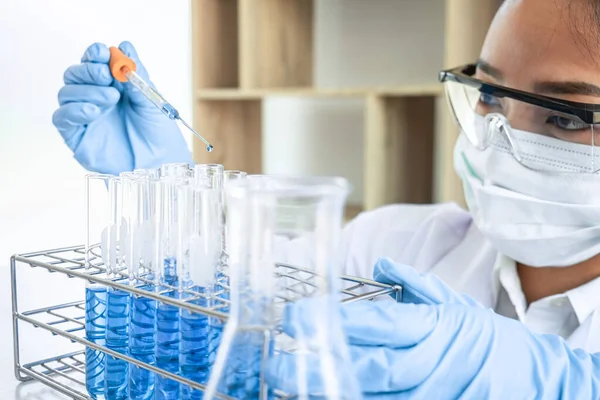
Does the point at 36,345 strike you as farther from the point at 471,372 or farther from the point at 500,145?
the point at 500,145

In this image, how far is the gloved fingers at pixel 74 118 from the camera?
1143 mm

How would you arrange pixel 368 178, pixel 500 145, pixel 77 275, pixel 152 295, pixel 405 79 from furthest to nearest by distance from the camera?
pixel 405 79 < pixel 368 178 < pixel 500 145 < pixel 77 275 < pixel 152 295

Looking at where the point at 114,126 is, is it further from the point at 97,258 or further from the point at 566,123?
the point at 566,123

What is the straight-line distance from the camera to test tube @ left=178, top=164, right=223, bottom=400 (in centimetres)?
70

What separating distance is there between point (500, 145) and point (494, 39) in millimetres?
223

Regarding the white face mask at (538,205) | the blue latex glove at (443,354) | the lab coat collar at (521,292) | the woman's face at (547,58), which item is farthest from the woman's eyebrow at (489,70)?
the blue latex glove at (443,354)

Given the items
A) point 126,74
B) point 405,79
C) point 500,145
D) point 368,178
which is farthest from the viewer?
point 405,79

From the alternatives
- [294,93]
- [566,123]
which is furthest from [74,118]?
[294,93]

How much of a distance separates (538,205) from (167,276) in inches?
30.8

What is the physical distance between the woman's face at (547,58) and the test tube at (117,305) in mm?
830

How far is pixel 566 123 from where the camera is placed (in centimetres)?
123

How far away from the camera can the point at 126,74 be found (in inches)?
43.0

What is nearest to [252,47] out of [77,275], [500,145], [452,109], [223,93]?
[223,93]

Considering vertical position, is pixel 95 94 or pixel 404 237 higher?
pixel 95 94
